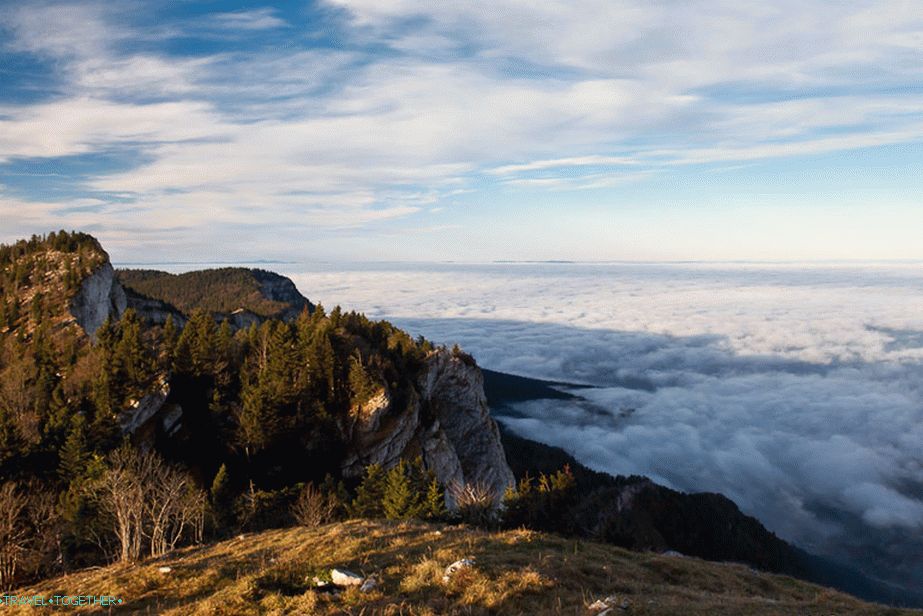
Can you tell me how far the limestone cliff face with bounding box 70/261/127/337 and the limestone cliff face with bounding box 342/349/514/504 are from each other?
54.1 m

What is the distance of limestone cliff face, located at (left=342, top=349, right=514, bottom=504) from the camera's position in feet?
242

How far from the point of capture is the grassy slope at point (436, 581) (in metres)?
14.1

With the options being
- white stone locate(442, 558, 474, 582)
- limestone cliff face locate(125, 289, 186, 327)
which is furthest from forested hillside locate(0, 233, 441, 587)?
limestone cliff face locate(125, 289, 186, 327)

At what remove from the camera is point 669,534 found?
162500 mm

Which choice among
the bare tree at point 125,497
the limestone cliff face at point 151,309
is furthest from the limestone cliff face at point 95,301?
the bare tree at point 125,497

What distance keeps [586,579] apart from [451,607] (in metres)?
5.49

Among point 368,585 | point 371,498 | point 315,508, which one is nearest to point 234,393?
point 315,508

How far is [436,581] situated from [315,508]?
33926 millimetres

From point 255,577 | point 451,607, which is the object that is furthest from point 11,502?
point 451,607

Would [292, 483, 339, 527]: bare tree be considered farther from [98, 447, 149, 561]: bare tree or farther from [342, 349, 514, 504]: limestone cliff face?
[342, 349, 514, 504]: limestone cliff face

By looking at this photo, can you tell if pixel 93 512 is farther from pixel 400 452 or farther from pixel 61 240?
pixel 61 240

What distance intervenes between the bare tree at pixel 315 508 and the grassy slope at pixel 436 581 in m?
21.7

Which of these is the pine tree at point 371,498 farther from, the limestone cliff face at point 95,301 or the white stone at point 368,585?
the limestone cliff face at point 95,301

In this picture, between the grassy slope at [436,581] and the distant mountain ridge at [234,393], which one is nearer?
the grassy slope at [436,581]
